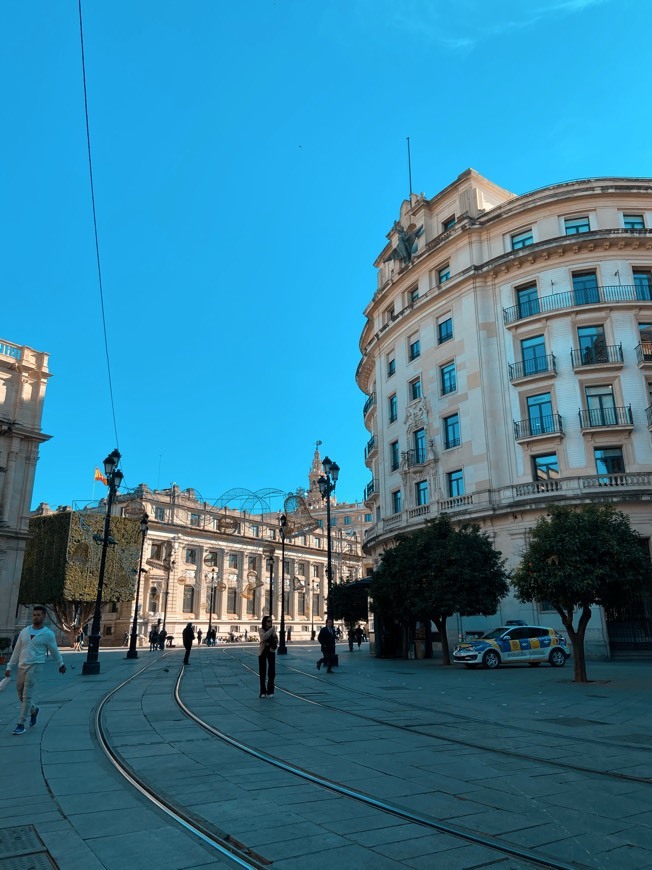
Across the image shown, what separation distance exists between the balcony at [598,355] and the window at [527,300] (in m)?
3.23

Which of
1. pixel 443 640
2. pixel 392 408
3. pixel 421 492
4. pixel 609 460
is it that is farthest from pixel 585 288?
pixel 443 640

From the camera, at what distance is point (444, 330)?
36.8m

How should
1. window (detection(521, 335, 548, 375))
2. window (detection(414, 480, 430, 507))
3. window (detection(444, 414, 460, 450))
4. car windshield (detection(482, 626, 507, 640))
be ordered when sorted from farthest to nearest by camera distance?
window (detection(414, 480, 430, 507))
window (detection(444, 414, 460, 450))
window (detection(521, 335, 548, 375))
car windshield (detection(482, 626, 507, 640))

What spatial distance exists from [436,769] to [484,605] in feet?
59.7

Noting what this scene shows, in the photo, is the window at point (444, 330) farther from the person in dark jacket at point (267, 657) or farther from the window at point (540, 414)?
the person in dark jacket at point (267, 657)

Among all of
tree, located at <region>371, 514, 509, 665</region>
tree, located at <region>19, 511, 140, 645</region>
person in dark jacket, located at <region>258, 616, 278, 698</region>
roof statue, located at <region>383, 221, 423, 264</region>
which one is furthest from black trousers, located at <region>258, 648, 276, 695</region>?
tree, located at <region>19, 511, 140, 645</region>

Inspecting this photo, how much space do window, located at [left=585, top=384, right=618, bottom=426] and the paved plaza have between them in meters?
18.4

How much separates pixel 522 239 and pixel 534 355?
22.3 ft

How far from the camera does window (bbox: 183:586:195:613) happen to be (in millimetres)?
72000

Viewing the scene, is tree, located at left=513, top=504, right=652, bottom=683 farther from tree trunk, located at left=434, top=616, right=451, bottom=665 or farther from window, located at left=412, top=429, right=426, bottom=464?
window, located at left=412, top=429, right=426, bottom=464

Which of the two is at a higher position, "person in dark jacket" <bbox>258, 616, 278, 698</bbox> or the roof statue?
the roof statue

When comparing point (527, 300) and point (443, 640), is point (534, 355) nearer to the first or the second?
point (527, 300)

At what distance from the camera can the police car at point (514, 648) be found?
73.3 ft

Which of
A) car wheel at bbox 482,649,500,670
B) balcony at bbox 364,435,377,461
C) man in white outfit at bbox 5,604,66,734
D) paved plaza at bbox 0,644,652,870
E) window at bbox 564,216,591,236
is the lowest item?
paved plaza at bbox 0,644,652,870
